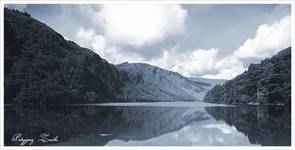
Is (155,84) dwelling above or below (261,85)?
above

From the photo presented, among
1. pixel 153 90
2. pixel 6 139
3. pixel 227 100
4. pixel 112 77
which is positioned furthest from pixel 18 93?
pixel 153 90

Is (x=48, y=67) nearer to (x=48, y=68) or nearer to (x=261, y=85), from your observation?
(x=48, y=68)

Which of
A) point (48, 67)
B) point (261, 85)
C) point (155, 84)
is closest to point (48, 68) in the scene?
point (48, 67)

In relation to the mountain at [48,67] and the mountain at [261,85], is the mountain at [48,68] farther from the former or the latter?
the mountain at [261,85]

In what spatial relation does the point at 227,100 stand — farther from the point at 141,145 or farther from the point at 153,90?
the point at 153,90

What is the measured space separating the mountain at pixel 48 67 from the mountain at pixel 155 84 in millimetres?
43065

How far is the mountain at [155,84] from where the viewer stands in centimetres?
12491

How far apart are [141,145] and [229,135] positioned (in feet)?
13.7

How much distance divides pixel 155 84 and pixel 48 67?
316 feet

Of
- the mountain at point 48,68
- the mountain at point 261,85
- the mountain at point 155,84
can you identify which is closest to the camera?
the mountain at point 261,85

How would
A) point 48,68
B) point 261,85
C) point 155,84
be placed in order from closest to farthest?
point 261,85 < point 48,68 < point 155,84

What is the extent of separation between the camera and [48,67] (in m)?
58.1

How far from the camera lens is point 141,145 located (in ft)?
46.2

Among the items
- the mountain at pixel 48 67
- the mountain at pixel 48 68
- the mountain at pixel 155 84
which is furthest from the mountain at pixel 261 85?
the mountain at pixel 155 84
